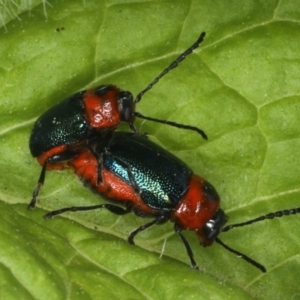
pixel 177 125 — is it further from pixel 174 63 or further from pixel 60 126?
pixel 60 126

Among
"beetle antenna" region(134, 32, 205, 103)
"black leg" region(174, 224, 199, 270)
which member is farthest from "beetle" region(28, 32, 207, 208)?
"black leg" region(174, 224, 199, 270)

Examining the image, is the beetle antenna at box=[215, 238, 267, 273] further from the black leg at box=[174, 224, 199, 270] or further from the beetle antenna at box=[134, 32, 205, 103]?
the beetle antenna at box=[134, 32, 205, 103]

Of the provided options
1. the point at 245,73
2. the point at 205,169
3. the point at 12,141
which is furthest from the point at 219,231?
the point at 12,141

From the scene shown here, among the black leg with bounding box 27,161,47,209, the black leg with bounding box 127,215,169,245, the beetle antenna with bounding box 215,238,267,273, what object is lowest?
the beetle antenna with bounding box 215,238,267,273

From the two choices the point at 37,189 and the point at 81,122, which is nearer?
the point at 37,189

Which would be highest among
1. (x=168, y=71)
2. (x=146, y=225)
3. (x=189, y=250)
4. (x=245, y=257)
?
(x=168, y=71)

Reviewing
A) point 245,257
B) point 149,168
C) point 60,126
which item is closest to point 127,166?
point 149,168

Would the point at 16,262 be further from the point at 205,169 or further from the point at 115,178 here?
the point at 205,169
